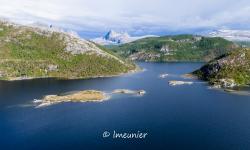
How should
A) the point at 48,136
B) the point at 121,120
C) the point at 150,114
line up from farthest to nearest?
the point at 150,114 < the point at 121,120 < the point at 48,136

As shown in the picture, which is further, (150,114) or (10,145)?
(150,114)

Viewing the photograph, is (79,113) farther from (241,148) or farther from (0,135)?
(241,148)

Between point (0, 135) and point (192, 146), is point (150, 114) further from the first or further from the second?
point (0, 135)

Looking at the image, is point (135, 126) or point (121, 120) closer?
point (135, 126)

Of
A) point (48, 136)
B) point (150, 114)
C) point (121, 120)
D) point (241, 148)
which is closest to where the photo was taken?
point (241, 148)

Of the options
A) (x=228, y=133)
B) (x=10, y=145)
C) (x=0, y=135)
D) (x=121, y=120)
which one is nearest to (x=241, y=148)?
(x=228, y=133)

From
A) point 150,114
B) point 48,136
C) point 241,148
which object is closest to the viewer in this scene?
point 241,148

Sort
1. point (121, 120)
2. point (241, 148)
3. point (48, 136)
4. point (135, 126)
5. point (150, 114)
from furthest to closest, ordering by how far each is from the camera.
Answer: point (150, 114) < point (121, 120) < point (135, 126) < point (48, 136) < point (241, 148)

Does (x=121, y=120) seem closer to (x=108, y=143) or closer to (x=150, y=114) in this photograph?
(x=150, y=114)

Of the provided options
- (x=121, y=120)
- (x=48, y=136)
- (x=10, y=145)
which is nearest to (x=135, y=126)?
(x=121, y=120)
